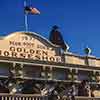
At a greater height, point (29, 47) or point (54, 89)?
point (29, 47)

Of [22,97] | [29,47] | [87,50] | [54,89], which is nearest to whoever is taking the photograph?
[22,97]

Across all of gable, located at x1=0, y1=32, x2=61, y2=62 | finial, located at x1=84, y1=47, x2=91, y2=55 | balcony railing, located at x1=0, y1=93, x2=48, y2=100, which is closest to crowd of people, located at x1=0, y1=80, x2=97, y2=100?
balcony railing, located at x1=0, y1=93, x2=48, y2=100

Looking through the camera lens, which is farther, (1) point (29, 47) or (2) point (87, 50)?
(2) point (87, 50)

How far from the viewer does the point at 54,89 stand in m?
31.4

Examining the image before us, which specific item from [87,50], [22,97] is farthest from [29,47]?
[87,50]

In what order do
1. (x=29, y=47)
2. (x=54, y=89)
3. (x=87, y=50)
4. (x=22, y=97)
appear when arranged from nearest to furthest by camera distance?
(x=22, y=97)
(x=29, y=47)
(x=54, y=89)
(x=87, y=50)

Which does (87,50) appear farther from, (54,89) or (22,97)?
(22,97)

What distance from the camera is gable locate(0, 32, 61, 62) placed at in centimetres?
3044

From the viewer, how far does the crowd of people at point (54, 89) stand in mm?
30062

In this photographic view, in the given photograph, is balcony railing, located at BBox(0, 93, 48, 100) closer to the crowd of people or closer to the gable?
the crowd of people

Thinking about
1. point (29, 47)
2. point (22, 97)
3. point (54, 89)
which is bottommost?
point (22, 97)

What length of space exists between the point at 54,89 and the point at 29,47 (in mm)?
3420

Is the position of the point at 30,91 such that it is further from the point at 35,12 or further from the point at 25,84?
the point at 35,12

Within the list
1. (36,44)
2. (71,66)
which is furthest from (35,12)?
(71,66)
